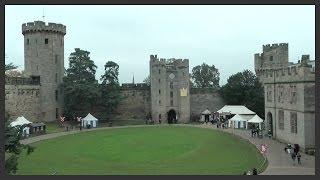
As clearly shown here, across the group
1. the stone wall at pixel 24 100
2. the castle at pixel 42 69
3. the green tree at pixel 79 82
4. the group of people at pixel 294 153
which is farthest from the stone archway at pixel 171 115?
the group of people at pixel 294 153

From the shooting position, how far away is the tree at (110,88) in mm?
53906

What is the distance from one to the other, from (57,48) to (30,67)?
4.26 metres

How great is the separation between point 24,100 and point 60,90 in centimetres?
602

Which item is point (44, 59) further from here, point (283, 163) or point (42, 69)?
point (283, 163)

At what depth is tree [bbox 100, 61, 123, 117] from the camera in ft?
177

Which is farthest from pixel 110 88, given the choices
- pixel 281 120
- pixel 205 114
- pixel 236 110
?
pixel 281 120

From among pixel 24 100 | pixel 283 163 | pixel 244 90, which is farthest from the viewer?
pixel 244 90

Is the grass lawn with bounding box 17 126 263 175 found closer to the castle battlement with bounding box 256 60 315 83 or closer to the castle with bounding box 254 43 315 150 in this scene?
the castle with bounding box 254 43 315 150

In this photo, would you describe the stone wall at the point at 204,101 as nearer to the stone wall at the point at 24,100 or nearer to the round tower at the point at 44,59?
the round tower at the point at 44,59

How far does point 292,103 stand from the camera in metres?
33.0

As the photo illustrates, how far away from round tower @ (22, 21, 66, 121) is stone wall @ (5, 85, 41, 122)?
2.48ft

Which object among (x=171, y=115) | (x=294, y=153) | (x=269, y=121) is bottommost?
(x=294, y=153)

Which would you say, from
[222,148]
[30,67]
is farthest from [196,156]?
[30,67]

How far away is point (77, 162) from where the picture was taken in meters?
26.5
